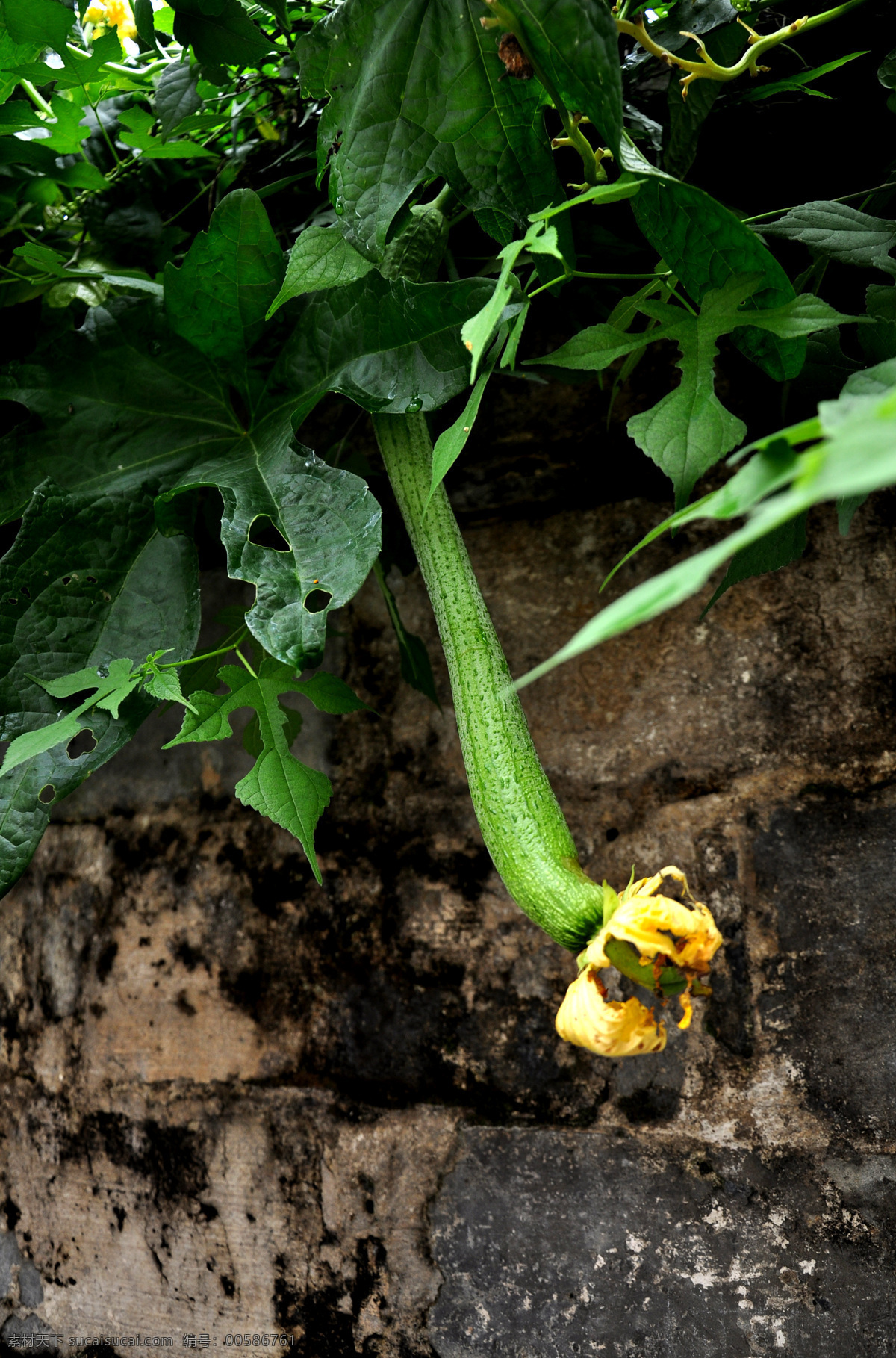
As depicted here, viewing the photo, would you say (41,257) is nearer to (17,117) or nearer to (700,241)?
(17,117)

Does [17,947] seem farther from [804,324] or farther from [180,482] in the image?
[804,324]

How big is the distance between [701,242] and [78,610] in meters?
0.60

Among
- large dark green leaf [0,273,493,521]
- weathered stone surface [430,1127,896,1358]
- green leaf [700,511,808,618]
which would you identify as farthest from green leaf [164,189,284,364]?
weathered stone surface [430,1127,896,1358]

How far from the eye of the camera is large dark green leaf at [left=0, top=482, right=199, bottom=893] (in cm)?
75

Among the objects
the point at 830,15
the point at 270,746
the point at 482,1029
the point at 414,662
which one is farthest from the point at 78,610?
the point at 830,15

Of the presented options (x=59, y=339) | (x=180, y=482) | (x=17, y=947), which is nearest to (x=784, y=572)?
(x=180, y=482)

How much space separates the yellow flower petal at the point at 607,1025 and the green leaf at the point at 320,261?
539mm

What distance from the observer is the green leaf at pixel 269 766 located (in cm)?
71

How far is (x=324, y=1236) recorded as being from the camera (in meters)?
0.90

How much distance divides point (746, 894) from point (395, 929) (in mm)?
362

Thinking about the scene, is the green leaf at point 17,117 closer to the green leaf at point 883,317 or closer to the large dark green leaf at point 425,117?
the large dark green leaf at point 425,117

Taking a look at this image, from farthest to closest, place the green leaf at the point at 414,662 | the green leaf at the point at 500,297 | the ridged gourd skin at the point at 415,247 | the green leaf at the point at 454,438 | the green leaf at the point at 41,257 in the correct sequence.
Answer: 1. the green leaf at the point at 414,662
2. the green leaf at the point at 41,257
3. the ridged gourd skin at the point at 415,247
4. the green leaf at the point at 454,438
5. the green leaf at the point at 500,297

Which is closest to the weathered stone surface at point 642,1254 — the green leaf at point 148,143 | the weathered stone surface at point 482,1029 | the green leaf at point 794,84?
the weathered stone surface at point 482,1029

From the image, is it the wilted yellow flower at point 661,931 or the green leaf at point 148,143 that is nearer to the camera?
the wilted yellow flower at point 661,931
